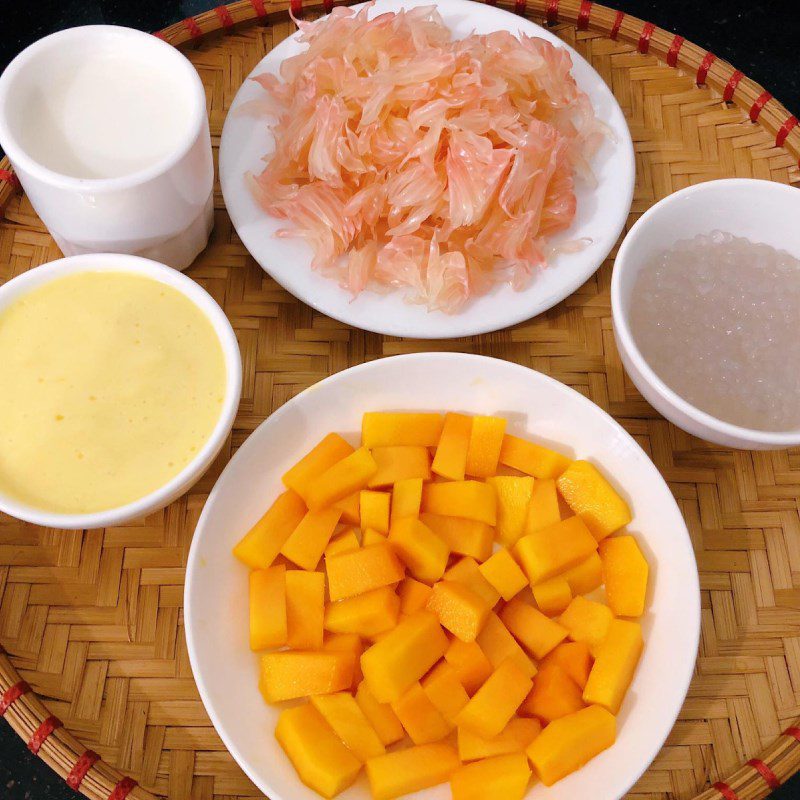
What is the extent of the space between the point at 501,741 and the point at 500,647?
14 cm

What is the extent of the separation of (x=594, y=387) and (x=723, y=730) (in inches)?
24.2

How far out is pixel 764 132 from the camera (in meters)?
1.96

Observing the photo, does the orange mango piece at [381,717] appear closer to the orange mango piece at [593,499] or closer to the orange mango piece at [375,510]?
the orange mango piece at [375,510]

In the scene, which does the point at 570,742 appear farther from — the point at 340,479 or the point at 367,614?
the point at 340,479

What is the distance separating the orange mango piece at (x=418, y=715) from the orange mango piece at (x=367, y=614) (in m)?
0.10

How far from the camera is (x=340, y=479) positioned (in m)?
1.50

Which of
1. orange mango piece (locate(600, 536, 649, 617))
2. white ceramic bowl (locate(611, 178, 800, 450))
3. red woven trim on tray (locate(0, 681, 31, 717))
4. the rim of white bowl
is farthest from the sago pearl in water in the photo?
red woven trim on tray (locate(0, 681, 31, 717))

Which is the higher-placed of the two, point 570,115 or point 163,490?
point 570,115

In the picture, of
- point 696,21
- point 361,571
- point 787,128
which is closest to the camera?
point 361,571

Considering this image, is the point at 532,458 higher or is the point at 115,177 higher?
the point at 115,177

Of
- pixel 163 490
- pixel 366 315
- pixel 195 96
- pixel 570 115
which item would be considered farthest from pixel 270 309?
pixel 570 115

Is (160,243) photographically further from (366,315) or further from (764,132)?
(764,132)

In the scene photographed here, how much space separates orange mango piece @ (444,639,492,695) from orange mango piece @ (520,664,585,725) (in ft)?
0.25

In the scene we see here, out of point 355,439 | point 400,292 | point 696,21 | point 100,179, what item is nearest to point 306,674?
point 355,439
